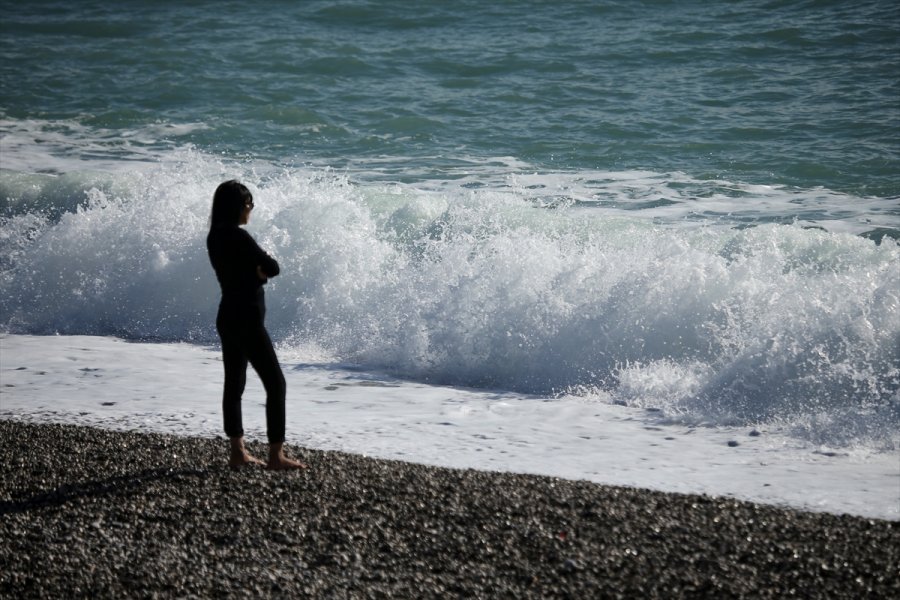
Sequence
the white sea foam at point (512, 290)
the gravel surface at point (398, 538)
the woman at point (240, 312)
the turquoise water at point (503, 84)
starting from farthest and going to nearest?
1. the turquoise water at point (503, 84)
2. the white sea foam at point (512, 290)
3. the woman at point (240, 312)
4. the gravel surface at point (398, 538)

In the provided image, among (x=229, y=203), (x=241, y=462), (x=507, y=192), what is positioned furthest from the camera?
(x=507, y=192)

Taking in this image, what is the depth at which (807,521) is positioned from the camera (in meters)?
5.75

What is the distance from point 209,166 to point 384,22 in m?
10.2

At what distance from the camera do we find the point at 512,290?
10.6m

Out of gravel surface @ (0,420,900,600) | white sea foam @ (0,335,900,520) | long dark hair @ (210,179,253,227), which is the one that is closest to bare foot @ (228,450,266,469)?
gravel surface @ (0,420,900,600)

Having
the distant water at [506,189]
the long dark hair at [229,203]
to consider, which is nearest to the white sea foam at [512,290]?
the distant water at [506,189]

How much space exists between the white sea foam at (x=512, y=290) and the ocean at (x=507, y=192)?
31mm

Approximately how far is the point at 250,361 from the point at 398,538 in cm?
165

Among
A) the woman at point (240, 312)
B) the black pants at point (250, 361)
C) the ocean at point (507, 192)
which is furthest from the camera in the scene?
the ocean at point (507, 192)

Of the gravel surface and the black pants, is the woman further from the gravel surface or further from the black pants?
the gravel surface

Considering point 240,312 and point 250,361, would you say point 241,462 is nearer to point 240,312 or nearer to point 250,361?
point 250,361

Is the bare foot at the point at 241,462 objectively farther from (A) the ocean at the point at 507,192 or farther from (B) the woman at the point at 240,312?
(A) the ocean at the point at 507,192

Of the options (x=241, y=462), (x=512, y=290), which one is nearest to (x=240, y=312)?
(x=241, y=462)

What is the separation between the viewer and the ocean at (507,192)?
30.9ft
